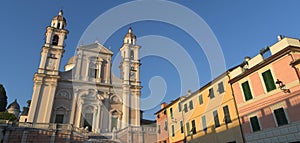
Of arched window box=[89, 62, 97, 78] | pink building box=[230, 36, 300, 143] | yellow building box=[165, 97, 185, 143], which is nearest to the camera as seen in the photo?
pink building box=[230, 36, 300, 143]

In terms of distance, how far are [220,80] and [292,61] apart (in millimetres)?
6331

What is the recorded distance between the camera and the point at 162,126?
2670cm

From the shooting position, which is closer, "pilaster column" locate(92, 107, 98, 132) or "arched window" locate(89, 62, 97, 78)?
"pilaster column" locate(92, 107, 98, 132)

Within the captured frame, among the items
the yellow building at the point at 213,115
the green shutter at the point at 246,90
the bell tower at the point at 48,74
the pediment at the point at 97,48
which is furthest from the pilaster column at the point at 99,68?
the green shutter at the point at 246,90

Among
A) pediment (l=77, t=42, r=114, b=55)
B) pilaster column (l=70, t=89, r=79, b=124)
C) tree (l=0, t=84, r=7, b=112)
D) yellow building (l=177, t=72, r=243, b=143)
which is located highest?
pediment (l=77, t=42, r=114, b=55)

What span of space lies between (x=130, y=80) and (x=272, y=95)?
22.9 meters

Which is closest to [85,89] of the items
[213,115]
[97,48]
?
[97,48]

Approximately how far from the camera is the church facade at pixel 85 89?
2708 centimetres

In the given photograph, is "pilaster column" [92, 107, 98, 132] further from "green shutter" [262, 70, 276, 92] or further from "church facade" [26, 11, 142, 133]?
"green shutter" [262, 70, 276, 92]

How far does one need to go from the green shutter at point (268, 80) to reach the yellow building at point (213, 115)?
3122 mm

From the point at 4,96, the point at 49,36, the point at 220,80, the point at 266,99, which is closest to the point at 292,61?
the point at 266,99

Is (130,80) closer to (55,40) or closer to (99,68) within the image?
(99,68)

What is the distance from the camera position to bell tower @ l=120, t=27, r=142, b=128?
30.5 m

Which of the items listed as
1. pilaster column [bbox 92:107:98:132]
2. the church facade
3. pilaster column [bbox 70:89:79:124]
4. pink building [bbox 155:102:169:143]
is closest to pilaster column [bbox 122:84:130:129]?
the church facade
